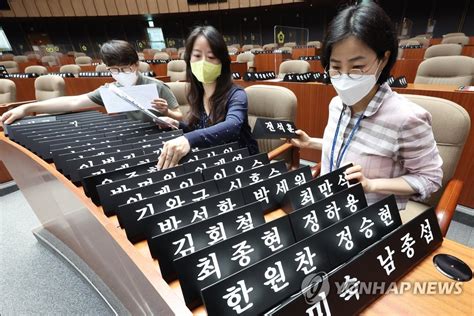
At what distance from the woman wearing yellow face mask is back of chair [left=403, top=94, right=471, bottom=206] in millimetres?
807

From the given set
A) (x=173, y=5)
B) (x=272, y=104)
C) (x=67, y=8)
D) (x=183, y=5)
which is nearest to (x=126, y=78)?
(x=272, y=104)

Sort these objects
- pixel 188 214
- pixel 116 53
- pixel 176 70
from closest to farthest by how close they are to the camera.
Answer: pixel 188 214
pixel 116 53
pixel 176 70

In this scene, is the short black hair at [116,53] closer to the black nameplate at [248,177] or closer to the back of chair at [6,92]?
the black nameplate at [248,177]

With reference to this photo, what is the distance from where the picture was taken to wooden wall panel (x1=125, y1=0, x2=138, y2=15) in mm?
9906

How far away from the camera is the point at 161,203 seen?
0.55m

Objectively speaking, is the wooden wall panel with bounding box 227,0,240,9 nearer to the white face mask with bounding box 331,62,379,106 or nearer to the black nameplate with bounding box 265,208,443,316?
the white face mask with bounding box 331,62,379,106

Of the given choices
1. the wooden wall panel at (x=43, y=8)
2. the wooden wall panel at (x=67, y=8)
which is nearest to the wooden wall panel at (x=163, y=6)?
the wooden wall panel at (x=67, y=8)

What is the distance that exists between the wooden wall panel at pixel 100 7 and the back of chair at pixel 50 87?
353 inches

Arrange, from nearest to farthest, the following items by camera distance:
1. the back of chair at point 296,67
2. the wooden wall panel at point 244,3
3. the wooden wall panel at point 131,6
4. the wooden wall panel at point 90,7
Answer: the back of chair at point 296,67 < the wooden wall panel at point 244,3 < the wooden wall panel at point 90,7 < the wooden wall panel at point 131,6

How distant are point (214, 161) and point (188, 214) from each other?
0.90 ft

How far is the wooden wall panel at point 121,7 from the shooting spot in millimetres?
9891

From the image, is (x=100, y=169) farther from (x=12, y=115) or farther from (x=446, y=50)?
(x=446, y=50)

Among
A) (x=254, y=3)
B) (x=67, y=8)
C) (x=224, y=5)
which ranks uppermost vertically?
(x=67, y=8)

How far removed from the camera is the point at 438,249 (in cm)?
53
